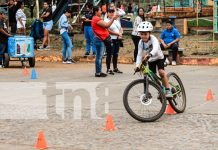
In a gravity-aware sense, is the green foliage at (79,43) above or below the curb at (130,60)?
above

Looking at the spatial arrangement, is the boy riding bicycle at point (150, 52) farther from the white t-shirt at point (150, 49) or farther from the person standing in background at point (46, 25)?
the person standing in background at point (46, 25)

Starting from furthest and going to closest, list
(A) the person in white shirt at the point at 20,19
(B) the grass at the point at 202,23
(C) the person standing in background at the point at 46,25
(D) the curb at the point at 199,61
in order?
1. (B) the grass at the point at 202,23
2. (A) the person in white shirt at the point at 20,19
3. (C) the person standing in background at the point at 46,25
4. (D) the curb at the point at 199,61

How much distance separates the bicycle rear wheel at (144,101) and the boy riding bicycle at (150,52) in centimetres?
31

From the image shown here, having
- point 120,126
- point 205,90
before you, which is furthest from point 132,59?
point 120,126

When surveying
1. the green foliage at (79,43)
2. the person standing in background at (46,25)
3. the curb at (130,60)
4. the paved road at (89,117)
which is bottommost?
the paved road at (89,117)

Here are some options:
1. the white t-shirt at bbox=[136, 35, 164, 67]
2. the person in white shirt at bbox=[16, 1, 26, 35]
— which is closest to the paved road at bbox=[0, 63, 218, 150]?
the white t-shirt at bbox=[136, 35, 164, 67]

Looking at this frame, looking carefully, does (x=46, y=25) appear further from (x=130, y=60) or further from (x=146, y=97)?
(x=146, y=97)

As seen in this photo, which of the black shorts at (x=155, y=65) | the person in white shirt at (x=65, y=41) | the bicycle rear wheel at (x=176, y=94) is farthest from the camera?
the person in white shirt at (x=65, y=41)

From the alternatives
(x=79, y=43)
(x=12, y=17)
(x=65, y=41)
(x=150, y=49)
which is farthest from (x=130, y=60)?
(x=150, y=49)

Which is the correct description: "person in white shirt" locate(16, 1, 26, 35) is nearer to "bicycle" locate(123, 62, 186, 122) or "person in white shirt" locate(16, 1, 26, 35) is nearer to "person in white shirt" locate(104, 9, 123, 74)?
A: "person in white shirt" locate(104, 9, 123, 74)

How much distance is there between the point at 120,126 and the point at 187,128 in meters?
1.00

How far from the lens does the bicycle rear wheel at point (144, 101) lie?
382 inches

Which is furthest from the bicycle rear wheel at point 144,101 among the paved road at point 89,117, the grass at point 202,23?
the grass at point 202,23

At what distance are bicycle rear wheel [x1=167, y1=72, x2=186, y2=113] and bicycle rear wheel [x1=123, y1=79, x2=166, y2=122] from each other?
0.54m
